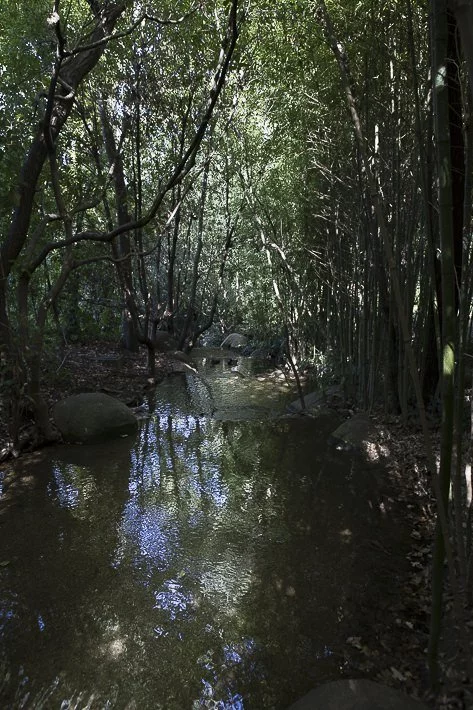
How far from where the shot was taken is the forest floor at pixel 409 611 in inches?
82.6

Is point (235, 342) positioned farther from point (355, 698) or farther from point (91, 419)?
point (355, 698)

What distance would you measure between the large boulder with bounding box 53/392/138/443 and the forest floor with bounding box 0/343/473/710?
1.58 feet

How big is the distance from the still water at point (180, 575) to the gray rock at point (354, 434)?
0.69ft

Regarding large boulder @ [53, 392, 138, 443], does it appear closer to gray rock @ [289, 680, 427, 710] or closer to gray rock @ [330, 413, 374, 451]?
gray rock @ [330, 413, 374, 451]

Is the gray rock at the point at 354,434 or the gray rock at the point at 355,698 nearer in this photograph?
the gray rock at the point at 355,698

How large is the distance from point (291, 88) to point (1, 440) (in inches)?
224

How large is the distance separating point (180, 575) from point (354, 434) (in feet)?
9.84

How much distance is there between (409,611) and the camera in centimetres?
271

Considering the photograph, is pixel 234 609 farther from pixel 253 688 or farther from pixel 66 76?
pixel 66 76

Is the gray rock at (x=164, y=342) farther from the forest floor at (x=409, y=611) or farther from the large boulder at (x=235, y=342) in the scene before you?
the forest floor at (x=409, y=611)

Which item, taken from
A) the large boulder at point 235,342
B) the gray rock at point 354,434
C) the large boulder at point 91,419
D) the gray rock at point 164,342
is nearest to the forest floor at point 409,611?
the gray rock at point 354,434

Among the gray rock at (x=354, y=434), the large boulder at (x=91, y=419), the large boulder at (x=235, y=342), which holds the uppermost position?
the large boulder at (x=235, y=342)

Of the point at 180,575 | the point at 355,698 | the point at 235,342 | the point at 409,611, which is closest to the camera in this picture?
the point at 355,698

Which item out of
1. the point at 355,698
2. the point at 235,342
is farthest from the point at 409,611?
the point at 235,342
